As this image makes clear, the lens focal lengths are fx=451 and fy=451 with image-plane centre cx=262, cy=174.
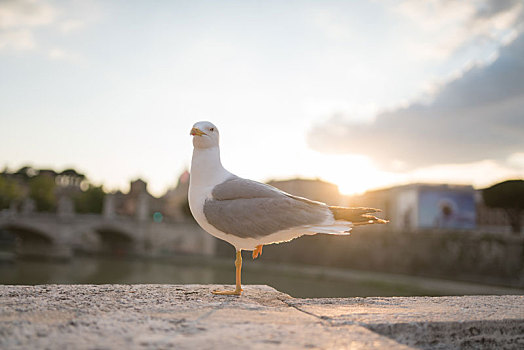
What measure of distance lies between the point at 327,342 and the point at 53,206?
56.1 metres

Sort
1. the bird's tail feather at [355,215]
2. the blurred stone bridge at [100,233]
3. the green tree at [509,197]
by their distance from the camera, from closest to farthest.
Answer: the bird's tail feather at [355,215] < the green tree at [509,197] < the blurred stone bridge at [100,233]

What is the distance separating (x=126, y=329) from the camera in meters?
1.68

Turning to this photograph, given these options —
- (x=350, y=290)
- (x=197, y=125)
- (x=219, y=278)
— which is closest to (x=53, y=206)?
(x=219, y=278)

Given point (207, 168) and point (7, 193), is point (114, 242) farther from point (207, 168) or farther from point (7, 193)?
point (207, 168)

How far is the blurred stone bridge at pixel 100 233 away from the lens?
109 ft

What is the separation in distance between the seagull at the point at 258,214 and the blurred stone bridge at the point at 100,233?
32.5 meters

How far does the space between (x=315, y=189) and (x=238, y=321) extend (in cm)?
3953

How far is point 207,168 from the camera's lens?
3018 millimetres

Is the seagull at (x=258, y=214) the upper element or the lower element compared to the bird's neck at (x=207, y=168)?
lower

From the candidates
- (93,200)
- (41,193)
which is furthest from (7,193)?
(93,200)

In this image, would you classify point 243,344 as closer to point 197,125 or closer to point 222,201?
point 222,201

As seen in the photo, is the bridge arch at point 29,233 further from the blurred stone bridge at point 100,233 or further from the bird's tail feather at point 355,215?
the bird's tail feather at point 355,215

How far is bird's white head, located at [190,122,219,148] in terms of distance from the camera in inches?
118

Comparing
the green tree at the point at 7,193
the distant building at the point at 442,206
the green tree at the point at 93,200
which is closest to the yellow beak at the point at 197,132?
the distant building at the point at 442,206
